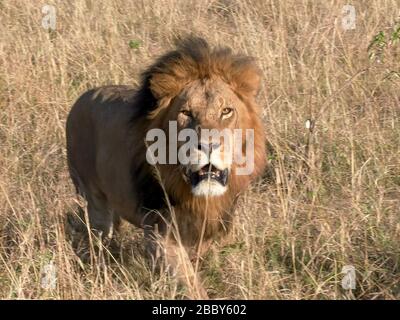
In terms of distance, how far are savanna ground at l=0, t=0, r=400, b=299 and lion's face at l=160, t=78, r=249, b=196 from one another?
0.42 meters

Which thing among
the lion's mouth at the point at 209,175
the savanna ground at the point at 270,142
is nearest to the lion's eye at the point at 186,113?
the lion's mouth at the point at 209,175

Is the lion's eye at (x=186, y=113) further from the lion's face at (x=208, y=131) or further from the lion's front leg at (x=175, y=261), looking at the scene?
the lion's front leg at (x=175, y=261)

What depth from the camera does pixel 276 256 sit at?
164 inches

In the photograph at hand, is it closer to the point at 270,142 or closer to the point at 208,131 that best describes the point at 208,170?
the point at 208,131

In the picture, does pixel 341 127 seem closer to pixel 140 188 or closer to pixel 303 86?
pixel 303 86

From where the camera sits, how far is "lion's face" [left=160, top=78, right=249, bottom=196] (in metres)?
3.62

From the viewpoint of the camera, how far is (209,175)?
363 centimetres

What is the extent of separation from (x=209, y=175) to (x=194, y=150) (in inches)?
4.5

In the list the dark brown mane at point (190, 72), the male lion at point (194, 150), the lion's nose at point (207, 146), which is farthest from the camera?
the dark brown mane at point (190, 72)

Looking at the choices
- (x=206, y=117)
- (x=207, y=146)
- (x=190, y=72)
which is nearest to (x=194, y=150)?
(x=207, y=146)

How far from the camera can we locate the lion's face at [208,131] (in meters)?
3.62

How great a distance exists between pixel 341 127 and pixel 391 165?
0.56 metres
